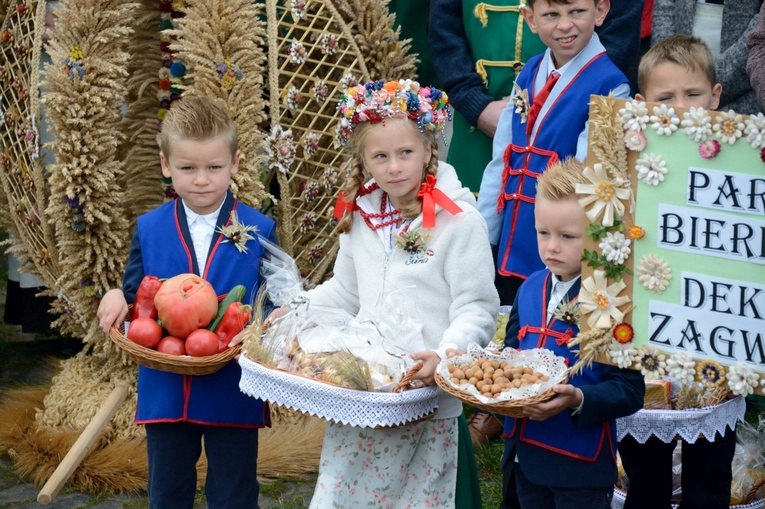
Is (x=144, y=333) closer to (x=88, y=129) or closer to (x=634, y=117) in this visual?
(x=88, y=129)

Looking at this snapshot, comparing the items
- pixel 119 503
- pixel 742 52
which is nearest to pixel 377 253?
pixel 119 503

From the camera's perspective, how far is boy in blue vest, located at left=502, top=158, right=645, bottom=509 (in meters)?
2.94

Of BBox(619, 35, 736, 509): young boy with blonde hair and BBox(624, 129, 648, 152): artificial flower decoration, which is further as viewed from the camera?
BBox(619, 35, 736, 509): young boy with blonde hair

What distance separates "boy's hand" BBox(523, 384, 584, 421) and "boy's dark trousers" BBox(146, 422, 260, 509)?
1.16 meters

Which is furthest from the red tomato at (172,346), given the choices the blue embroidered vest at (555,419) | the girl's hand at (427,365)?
the blue embroidered vest at (555,419)

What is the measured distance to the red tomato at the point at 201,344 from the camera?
130 inches

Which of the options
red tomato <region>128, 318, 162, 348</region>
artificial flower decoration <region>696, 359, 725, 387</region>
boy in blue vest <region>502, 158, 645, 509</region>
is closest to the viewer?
artificial flower decoration <region>696, 359, 725, 387</region>

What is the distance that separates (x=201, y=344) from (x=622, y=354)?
1303 mm

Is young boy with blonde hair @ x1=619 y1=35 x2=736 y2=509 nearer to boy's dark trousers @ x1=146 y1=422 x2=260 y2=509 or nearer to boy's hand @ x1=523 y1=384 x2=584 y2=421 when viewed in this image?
boy's hand @ x1=523 y1=384 x2=584 y2=421

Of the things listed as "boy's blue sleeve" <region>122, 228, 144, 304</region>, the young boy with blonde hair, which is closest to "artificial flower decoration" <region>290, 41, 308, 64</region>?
"boy's blue sleeve" <region>122, 228, 144, 304</region>

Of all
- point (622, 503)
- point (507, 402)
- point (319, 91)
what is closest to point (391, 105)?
point (507, 402)

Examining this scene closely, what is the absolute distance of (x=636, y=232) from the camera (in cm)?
280

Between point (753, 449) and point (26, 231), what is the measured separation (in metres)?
3.30

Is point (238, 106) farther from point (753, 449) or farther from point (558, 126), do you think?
point (753, 449)
